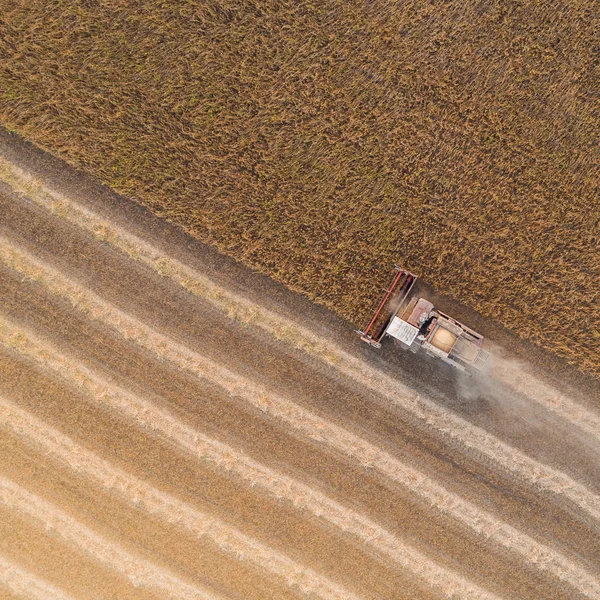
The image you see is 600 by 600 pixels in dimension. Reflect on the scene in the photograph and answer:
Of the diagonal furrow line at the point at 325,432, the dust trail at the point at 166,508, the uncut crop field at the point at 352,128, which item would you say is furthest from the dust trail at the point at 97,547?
the uncut crop field at the point at 352,128

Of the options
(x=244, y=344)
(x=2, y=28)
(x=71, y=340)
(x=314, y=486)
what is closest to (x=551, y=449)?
(x=314, y=486)

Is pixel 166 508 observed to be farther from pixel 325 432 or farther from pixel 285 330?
pixel 285 330

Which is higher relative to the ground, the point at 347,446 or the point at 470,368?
the point at 470,368

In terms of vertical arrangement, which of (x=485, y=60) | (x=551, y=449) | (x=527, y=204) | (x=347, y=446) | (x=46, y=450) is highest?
(x=485, y=60)

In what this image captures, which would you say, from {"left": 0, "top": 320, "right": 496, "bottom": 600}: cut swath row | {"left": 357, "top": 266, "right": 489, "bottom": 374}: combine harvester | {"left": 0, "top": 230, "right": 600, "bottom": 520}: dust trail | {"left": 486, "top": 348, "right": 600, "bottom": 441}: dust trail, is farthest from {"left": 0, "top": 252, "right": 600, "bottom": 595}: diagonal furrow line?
{"left": 486, "top": 348, "right": 600, "bottom": 441}: dust trail

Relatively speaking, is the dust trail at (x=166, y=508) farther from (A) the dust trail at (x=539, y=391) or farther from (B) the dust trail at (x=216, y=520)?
(A) the dust trail at (x=539, y=391)

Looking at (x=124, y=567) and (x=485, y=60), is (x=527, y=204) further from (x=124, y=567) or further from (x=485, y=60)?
(x=124, y=567)
